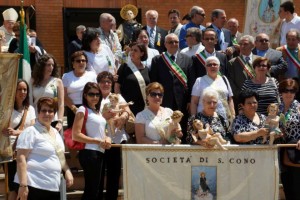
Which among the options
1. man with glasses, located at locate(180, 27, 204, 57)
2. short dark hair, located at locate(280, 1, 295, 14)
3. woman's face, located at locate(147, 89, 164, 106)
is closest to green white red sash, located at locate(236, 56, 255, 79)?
man with glasses, located at locate(180, 27, 204, 57)

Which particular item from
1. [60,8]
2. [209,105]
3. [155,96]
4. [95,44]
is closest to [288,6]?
[95,44]

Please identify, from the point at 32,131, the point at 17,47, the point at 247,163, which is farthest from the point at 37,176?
the point at 17,47

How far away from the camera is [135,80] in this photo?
962 cm

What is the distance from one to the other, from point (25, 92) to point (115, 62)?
2445 mm

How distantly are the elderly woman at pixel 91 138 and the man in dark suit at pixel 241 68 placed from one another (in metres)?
2.52

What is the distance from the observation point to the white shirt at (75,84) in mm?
9258

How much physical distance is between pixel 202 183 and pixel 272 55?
305cm

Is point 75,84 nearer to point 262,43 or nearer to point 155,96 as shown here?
point 155,96

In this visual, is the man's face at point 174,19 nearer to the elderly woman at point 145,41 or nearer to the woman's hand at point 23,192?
the elderly woman at point 145,41

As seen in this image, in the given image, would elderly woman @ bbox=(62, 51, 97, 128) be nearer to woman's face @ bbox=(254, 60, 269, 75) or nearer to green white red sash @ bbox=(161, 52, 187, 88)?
green white red sash @ bbox=(161, 52, 187, 88)

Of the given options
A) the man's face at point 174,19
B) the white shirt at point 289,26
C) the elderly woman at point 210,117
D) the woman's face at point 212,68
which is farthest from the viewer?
the man's face at point 174,19

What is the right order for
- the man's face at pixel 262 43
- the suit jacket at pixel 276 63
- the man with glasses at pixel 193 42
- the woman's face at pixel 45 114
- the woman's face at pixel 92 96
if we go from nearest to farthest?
the woman's face at pixel 45 114, the woman's face at pixel 92 96, the suit jacket at pixel 276 63, the man with glasses at pixel 193 42, the man's face at pixel 262 43

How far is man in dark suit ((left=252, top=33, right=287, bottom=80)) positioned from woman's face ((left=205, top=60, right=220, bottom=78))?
1279 mm

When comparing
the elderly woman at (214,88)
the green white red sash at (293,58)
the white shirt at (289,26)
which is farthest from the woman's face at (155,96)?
the white shirt at (289,26)
